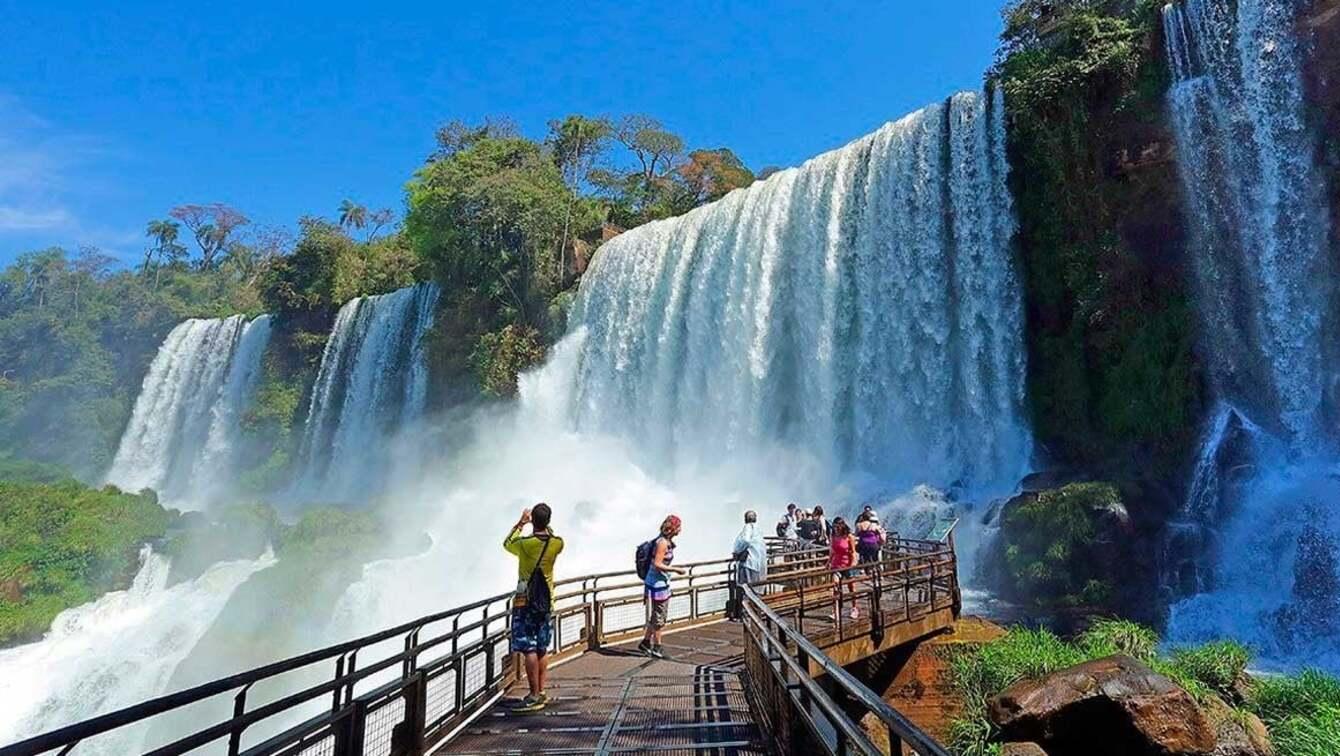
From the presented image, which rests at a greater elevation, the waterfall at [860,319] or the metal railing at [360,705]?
the waterfall at [860,319]

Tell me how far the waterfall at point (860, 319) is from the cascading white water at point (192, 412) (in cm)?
3187

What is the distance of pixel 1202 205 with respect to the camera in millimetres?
19078

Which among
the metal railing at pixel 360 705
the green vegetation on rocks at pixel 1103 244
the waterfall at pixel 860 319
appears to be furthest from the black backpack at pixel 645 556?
the green vegetation on rocks at pixel 1103 244

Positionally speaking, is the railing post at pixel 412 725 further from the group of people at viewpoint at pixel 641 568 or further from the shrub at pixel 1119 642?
the shrub at pixel 1119 642

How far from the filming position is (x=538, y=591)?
6.46 metres

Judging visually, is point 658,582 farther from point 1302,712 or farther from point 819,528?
point 819,528

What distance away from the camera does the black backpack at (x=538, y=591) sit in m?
6.44

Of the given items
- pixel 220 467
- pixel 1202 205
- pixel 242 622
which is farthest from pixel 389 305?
pixel 1202 205

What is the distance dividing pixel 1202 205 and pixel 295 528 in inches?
1135

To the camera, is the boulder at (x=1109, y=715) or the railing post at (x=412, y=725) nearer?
the railing post at (x=412, y=725)

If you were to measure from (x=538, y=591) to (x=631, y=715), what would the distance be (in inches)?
47.4

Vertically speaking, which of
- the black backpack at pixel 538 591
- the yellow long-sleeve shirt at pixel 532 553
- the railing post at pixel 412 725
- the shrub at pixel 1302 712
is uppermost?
the yellow long-sleeve shirt at pixel 532 553

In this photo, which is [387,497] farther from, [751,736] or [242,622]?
[751,736]

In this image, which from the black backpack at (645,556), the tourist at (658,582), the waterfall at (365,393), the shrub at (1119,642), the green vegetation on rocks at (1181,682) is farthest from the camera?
the waterfall at (365,393)
